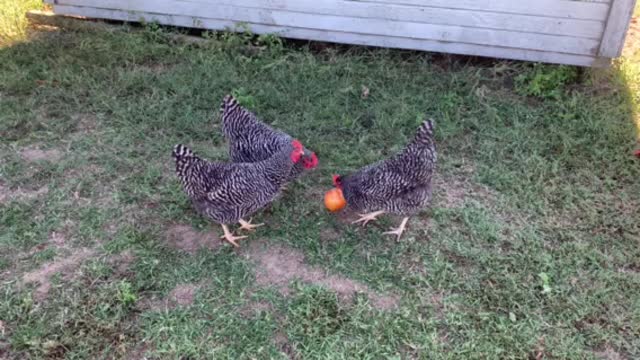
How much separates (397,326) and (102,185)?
2.65 m

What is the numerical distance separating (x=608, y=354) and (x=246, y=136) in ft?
9.19

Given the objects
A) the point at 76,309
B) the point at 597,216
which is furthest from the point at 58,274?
the point at 597,216

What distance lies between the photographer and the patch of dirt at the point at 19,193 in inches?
164

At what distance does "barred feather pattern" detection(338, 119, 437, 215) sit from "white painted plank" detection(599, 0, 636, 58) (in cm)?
301

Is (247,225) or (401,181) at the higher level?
(401,181)

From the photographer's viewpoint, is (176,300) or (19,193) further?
(19,193)

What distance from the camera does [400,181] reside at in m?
3.62

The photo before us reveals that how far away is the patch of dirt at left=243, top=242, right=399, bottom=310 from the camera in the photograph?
3456 mm

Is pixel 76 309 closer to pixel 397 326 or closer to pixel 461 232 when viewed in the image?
pixel 397 326

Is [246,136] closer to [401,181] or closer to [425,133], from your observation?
[401,181]

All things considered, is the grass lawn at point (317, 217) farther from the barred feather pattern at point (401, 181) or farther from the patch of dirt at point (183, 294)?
the barred feather pattern at point (401, 181)

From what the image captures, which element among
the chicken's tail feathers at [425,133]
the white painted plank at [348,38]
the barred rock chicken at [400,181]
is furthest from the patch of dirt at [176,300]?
the white painted plank at [348,38]

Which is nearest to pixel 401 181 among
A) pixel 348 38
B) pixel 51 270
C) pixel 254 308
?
pixel 254 308

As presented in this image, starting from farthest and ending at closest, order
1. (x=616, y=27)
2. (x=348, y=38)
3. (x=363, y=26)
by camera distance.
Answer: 1. (x=348, y=38)
2. (x=363, y=26)
3. (x=616, y=27)
